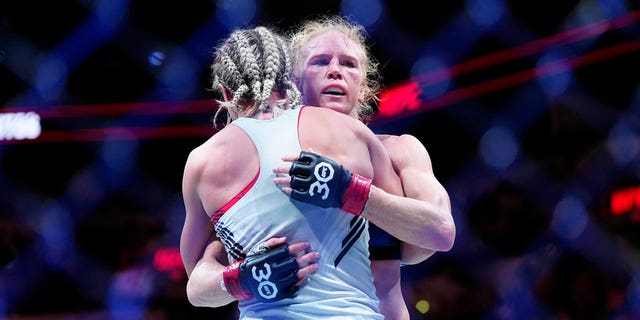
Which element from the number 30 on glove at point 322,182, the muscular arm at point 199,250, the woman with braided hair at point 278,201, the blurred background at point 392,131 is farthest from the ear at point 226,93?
the blurred background at point 392,131

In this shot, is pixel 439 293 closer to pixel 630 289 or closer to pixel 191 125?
pixel 630 289

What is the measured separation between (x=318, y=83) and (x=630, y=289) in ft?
5.00

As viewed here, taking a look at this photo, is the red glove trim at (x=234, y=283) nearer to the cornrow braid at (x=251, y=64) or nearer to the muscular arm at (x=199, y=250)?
the muscular arm at (x=199, y=250)

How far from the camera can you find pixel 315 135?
40.3 inches

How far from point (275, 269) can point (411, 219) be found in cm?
22

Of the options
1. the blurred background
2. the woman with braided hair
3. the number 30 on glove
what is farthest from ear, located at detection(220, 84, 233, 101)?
the blurred background

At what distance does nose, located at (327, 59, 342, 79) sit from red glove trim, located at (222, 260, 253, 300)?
18.3 inches

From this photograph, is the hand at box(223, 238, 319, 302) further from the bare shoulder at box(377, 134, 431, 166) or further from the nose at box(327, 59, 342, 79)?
the nose at box(327, 59, 342, 79)

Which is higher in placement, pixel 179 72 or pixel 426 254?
pixel 426 254

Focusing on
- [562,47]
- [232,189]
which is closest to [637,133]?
[562,47]

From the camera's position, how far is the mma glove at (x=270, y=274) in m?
0.94

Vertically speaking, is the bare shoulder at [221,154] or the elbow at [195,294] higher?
the bare shoulder at [221,154]

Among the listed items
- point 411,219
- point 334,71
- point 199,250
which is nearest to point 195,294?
point 199,250

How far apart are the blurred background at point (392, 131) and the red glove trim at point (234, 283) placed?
4.85ft
